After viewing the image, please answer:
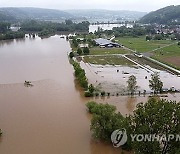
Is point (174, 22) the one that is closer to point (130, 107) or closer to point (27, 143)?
point (130, 107)

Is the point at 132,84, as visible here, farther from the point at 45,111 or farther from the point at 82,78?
Answer: the point at 45,111

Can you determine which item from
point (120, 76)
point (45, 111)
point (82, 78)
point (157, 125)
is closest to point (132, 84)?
point (82, 78)

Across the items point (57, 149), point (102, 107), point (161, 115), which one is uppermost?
point (161, 115)

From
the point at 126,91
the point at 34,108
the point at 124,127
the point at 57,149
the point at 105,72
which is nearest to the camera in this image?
the point at 124,127

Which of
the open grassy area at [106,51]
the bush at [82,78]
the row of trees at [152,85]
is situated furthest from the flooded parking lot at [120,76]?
the open grassy area at [106,51]

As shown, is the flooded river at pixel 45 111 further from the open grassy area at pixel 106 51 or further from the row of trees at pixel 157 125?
the open grassy area at pixel 106 51

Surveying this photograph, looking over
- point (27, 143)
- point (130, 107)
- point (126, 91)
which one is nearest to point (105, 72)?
point (126, 91)

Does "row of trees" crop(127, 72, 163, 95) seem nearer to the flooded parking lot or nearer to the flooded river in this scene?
the flooded parking lot
